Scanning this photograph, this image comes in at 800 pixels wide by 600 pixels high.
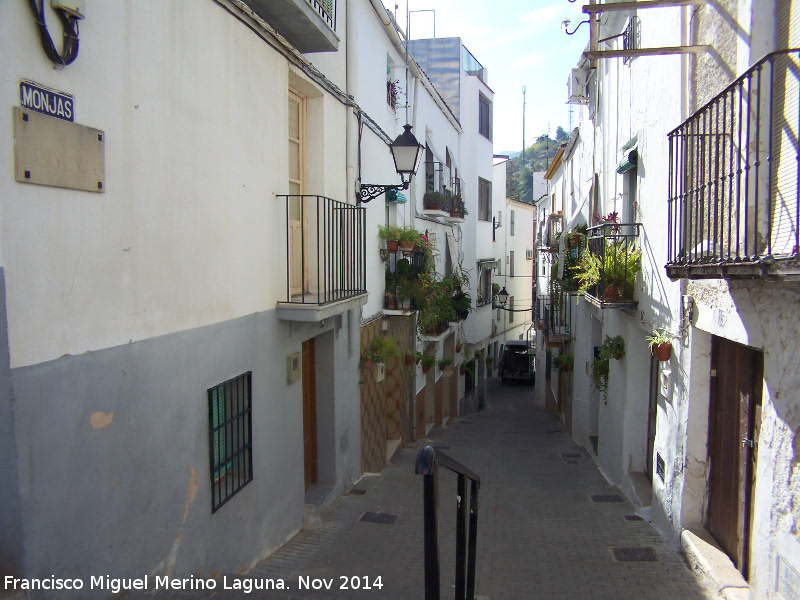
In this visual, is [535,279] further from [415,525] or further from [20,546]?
[20,546]

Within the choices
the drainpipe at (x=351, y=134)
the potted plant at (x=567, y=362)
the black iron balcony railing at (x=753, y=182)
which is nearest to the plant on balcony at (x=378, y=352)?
the drainpipe at (x=351, y=134)

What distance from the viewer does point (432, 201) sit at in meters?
15.3

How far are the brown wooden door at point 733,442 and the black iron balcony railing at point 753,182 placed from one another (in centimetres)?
101

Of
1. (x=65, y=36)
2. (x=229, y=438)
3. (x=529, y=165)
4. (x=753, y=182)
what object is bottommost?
(x=229, y=438)

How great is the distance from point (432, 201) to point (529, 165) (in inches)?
2835

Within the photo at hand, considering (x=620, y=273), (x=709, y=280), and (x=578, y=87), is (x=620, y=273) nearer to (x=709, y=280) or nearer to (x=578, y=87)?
(x=709, y=280)

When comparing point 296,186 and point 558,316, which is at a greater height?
point 296,186

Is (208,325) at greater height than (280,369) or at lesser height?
greater

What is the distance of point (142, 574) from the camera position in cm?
437

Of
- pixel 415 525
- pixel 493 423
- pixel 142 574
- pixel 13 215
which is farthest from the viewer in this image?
pixel 493 423

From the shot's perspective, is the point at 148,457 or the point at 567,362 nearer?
the point at 148,457

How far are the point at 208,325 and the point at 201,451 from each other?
3.36ft

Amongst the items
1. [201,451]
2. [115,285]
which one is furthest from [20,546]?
[201,451]

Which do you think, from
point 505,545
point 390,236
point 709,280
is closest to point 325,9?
point 390,236
